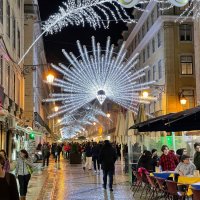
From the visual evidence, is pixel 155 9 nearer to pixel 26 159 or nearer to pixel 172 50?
pixel 172 50

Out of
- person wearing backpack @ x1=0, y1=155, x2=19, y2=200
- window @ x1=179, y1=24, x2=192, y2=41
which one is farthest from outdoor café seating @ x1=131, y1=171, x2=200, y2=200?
window @ x1=179, y1=24, x2=192, y2=41

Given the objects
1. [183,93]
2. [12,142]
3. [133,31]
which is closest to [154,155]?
[12,142]

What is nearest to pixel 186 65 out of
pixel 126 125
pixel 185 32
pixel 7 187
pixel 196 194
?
pixel 185 32

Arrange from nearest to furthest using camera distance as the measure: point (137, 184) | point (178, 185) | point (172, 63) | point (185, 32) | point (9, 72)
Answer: point (178, 185)
point (137, 184)
point (9, 72)
point (172, 63)
point (185, 32)

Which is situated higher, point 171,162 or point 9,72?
point 9,72

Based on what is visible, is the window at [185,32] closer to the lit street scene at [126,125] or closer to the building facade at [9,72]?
the lit street scene at [126,125]

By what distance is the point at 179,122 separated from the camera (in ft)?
49.6

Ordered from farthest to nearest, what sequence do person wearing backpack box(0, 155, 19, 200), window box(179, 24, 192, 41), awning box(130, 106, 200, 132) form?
window box(179, 24, 192, 41) < awning box(130, 106, 200, 132) < person wearing backpack box(0, 155, 19, 200)

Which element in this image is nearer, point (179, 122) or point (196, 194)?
point (196, 194)

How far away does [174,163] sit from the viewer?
17094 mm

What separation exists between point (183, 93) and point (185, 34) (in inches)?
241

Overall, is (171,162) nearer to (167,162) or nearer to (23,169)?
(167,162)

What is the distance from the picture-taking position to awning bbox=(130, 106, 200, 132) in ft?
43.7

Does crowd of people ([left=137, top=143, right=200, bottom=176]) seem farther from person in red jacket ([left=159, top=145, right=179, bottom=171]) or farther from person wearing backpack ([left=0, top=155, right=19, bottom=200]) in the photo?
person wearing backpack ([left=0, top=155, right=19, bottom=200])
